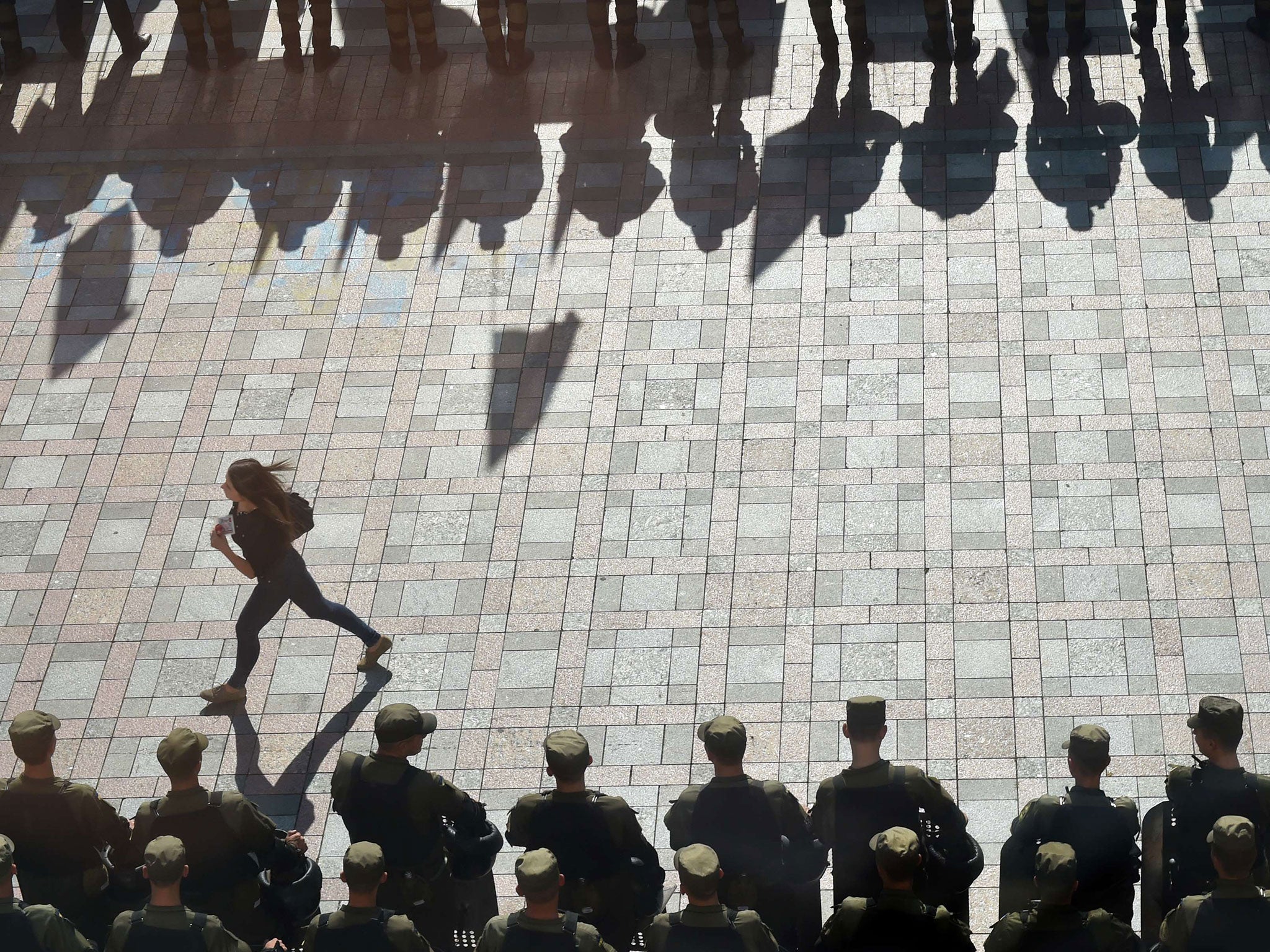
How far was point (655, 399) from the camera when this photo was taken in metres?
11.8

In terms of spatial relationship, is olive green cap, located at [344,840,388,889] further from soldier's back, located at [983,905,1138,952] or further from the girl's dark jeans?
the girl's dark jeans

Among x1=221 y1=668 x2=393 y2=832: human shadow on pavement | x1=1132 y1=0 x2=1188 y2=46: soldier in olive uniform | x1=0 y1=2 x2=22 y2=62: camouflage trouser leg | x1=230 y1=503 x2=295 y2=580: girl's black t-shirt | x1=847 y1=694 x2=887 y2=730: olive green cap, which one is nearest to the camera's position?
x1=847 y1=694 x2=887 y2=730: olive green cap

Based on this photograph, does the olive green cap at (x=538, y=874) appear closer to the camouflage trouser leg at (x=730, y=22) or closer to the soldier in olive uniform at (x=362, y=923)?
the soldier in olive uniform at (x=362, y=923)

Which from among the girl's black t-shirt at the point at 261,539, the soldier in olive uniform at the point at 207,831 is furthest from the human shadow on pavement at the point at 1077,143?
the soldier in olive uniform at the point at 207,831

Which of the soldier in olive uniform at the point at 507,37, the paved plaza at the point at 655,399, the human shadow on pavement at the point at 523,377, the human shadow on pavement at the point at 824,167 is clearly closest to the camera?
the paved plaza at the point at 655,399

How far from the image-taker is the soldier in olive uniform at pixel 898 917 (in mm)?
6738

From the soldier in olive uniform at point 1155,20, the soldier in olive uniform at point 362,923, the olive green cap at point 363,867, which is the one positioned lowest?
the soldier in olive uniform at point 362,923

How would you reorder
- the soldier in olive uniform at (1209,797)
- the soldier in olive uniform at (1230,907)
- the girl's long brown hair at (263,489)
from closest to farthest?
the soldier in olive uniform at (1230,907) < the soldier in olive uniform at (1209,797) < the girl's long brown hair at (263,489)

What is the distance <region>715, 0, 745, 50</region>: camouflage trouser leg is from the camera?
47.3 ft

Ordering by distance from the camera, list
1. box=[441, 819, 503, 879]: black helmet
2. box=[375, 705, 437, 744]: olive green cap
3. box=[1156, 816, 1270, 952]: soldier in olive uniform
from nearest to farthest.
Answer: box=[1156, 816, 1270, 952]: soldier in olive uniform, box=[375, 705, 437, 744]: olive green cap, box=[441, 819, 503, 879]: black helmet

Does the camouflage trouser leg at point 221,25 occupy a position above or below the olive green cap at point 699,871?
above

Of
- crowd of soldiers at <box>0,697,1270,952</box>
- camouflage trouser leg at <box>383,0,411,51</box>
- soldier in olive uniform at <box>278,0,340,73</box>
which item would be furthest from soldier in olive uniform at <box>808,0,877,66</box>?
crowd of soldiers at <box>0,697,1270,952</box>

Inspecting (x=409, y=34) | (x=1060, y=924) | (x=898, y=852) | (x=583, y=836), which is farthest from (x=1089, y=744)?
(x=409, y=34)

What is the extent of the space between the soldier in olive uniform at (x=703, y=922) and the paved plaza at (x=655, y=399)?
226cm
